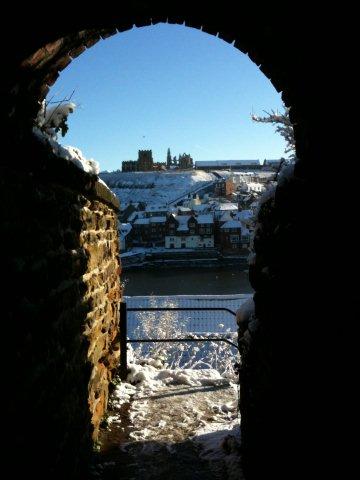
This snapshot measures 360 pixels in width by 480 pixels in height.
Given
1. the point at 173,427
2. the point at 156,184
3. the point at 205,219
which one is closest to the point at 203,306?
the point at 173,427

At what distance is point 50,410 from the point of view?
8.60 feet

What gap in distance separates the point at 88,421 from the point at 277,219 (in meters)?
2.62

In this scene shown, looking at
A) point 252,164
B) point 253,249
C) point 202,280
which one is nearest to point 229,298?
point 253,249

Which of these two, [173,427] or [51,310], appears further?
[173,427]

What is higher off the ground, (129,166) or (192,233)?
(129,166)

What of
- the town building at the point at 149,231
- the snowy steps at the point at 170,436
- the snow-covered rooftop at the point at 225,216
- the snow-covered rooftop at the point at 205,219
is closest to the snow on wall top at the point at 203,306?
the snowy steps at the point at 170,436

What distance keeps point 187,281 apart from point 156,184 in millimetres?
78463

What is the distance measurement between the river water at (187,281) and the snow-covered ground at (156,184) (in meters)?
53.4

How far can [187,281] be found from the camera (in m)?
41.4

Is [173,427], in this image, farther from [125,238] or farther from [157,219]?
[157,219]

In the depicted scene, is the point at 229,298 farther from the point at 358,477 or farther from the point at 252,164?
the point at 252,164

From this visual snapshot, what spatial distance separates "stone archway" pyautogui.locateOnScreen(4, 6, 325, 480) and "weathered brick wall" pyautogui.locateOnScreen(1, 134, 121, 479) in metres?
0.14

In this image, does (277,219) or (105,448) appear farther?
(105,448)

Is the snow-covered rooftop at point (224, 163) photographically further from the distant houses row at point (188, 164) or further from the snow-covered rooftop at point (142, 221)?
the snow-covered rooftop at point (142, 221)
